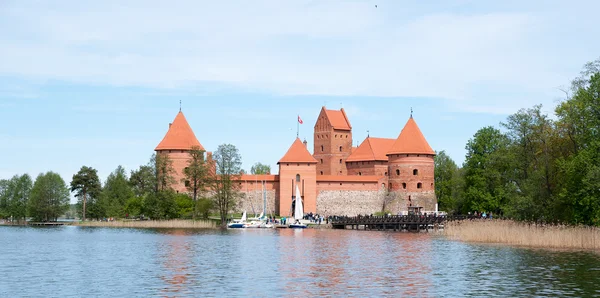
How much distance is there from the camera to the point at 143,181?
7331cm

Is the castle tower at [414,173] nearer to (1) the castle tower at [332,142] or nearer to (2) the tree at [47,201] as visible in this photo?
(1) the castle tower at [332,142]

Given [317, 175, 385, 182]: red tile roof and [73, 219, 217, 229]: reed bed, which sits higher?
[317, 175, 385, 182]: red tile roof

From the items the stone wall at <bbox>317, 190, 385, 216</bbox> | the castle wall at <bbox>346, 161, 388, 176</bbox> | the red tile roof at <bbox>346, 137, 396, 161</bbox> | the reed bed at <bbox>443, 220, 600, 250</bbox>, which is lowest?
the reed bed at <bbox>443, 220, 600, 250</bbox>

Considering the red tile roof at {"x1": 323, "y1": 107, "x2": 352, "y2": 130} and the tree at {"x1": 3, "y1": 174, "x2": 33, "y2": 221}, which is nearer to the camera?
the tree at {"x1": 3, "y1": 174, "x2": 33, "y2": 221}

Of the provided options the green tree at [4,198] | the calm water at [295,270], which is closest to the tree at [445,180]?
the calm water at [295,270]

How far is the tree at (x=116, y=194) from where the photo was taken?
67.3 m

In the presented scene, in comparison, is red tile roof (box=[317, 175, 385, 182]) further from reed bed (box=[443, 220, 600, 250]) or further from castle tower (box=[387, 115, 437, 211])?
reed bed (box=[443, 220, 600, 250])

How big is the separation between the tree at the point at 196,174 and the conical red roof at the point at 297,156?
7.69m

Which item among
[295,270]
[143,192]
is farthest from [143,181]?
[295,270]

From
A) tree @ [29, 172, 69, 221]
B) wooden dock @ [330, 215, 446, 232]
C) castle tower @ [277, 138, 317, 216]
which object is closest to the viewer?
wooden dock @ [330, 215, 446, 232]

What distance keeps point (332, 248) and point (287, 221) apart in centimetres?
2622

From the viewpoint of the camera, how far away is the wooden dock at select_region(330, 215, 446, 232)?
49.9m

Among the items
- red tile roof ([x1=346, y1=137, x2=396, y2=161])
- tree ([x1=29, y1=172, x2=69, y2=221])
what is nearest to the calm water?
tree ([x1=29, y1=172, x2=69, y2=221])

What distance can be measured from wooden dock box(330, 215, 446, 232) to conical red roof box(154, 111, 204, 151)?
1558 cm
